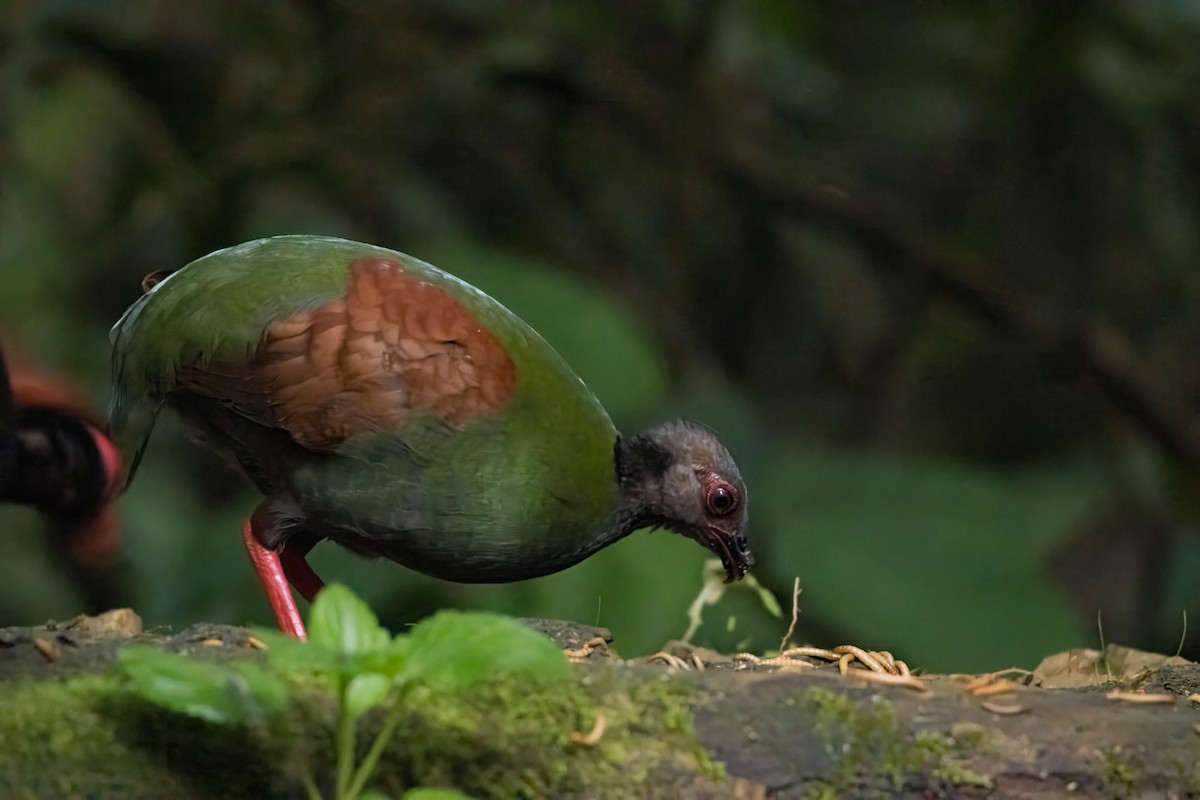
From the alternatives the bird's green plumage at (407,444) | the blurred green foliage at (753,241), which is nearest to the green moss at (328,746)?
the bird's green plumage at (407,444)

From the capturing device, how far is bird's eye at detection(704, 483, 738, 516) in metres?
2.42

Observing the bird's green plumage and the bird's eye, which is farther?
the bird's eye

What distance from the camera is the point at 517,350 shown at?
2.36 meters

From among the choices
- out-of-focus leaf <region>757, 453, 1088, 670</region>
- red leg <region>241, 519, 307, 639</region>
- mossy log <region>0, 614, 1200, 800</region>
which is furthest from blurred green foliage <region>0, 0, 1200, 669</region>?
mossy log <region>0, 614, 1200, 800</region>

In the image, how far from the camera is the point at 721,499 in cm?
242

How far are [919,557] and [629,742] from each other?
2.64 meters

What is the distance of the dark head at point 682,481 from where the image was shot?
7.93ft

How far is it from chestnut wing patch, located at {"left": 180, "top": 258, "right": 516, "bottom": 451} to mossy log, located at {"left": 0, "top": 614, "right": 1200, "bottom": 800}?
54 cm

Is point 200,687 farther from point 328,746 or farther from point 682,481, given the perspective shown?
point 682,481

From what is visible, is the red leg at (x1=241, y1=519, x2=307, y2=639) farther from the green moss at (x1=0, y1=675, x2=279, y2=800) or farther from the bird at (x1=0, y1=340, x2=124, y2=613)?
the green moss at (x1=0, y1=675, x2=279, y2=800)

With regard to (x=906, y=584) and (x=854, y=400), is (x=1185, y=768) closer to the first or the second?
(x=906, y=584)

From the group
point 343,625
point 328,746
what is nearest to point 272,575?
point 328,746

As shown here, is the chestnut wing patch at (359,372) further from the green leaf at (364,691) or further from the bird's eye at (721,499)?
the green leaf at (364,691)

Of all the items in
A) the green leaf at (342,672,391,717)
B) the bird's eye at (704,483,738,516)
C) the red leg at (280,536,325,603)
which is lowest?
the red leg at (280,536,325,603)
